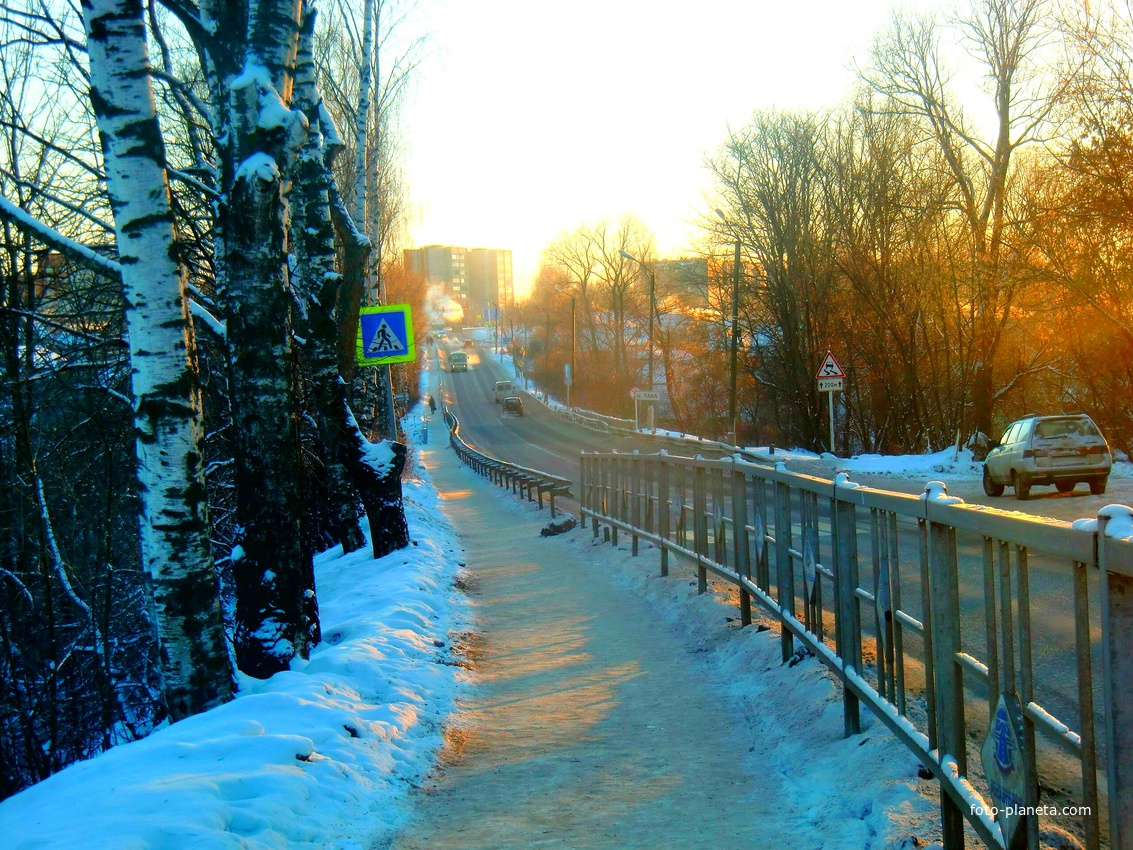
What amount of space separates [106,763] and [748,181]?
3983 cm

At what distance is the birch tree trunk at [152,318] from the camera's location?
5.69 m

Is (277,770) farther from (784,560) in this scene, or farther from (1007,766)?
(784,560)

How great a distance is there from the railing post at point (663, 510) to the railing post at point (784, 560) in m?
4.31

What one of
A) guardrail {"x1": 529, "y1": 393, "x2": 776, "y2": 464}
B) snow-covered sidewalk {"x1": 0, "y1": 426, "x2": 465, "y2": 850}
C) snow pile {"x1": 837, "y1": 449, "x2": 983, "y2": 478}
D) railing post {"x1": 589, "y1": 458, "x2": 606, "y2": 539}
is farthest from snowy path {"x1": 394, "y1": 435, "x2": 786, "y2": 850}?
snow pile {"x1": 837, "y1": 449, "x2": 983, "y2": 478}

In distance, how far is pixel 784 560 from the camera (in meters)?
6.71

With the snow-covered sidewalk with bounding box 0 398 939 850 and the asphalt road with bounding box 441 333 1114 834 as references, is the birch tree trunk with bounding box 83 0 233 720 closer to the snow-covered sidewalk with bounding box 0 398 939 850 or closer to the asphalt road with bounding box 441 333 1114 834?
the snow-covered sidewalk with bounding box 0 398 939 850

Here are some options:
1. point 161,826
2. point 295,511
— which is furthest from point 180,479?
point 161,826

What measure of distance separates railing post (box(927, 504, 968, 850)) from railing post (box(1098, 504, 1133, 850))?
3.62 ft

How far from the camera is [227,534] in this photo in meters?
13.9

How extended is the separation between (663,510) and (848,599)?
6.24 metres

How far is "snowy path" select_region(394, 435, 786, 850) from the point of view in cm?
452

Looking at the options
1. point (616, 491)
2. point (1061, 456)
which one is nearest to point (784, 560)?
point (616, 491)

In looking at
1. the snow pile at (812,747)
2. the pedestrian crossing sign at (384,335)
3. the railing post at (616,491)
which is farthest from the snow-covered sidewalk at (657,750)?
the pedestrian crossing sign at (384,335)

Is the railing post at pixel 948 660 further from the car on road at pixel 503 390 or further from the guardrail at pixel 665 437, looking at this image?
the car on road at pixel 503 390
